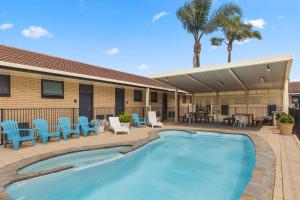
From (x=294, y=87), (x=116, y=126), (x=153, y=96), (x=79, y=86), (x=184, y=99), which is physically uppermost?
(x=294, y=87)

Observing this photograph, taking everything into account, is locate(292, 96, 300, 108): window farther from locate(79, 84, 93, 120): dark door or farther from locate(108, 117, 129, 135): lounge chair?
locate(79, 84, 93, 120): dark door

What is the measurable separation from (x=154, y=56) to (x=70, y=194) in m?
17.0

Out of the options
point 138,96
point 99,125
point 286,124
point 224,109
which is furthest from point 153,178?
point 224,109

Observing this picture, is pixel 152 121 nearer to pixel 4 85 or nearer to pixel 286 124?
pixel 286 124

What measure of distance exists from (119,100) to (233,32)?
13776 mm

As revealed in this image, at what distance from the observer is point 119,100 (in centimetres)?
1343

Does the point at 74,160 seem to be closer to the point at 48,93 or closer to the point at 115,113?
the point at 48,93

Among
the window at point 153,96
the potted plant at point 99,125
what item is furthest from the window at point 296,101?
the potted plant at point 99,125

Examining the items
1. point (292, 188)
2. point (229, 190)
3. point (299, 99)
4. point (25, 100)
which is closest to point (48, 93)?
point (25, 100)

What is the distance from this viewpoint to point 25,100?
853 centimetres

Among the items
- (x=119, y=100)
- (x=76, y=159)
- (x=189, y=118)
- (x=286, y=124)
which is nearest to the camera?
(x=76, y=159)

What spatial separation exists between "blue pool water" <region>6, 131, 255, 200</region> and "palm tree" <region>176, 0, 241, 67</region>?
14311 mm

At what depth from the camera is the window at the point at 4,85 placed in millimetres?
7773

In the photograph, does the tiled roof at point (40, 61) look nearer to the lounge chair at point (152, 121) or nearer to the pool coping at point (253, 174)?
the lounge chair at point (152, 121)
